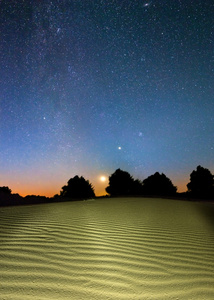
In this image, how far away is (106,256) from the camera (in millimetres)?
3002


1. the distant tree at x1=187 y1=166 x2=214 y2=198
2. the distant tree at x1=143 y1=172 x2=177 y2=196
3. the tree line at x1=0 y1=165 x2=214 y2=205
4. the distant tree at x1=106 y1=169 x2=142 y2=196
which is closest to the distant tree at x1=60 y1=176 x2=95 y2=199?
the tree line at x1=0 y1=165 x2=214 y2=205

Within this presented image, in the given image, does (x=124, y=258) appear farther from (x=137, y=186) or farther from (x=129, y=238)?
(x=137, y=186)

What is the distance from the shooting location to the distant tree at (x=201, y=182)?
27703 mm

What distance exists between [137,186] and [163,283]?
112 feet

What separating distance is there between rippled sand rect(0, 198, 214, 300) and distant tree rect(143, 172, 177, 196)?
2826 cm

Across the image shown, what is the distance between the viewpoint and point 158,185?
32.2 m

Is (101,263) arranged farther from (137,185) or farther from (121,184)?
(137,185)

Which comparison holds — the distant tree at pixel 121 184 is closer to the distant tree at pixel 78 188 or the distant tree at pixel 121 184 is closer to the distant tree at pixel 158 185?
the distant tree at pixel 158 185

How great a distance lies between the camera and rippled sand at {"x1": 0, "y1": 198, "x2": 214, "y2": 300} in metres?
2.14

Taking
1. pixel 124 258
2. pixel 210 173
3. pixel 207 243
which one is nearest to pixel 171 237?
pixel 207 243

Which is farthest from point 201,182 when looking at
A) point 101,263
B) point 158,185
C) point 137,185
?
point 101,263

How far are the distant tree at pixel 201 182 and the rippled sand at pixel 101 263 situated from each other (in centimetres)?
2593

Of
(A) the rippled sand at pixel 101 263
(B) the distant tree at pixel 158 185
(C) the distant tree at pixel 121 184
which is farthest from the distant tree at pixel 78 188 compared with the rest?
(A) the rippled sand at pixel 101 263

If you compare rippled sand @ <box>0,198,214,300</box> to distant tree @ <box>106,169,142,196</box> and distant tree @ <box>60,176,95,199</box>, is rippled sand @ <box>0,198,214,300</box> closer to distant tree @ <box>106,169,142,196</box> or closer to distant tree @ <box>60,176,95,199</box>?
distant tree @ <box>106,169,142,196</box>
